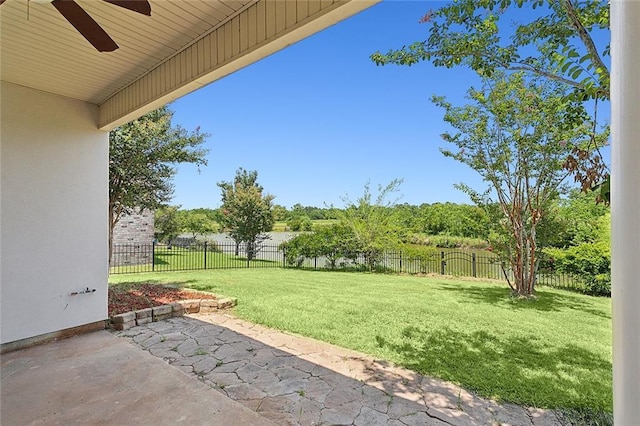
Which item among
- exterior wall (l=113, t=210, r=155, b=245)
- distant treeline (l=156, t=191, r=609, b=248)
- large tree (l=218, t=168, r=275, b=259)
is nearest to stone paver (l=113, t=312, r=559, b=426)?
distant treeline (l=156, t=191, r=609, b=248)

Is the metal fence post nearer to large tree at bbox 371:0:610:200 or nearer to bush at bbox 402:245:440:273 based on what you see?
bush at bbox 402:245:440:273

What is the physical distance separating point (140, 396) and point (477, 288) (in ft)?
20.7

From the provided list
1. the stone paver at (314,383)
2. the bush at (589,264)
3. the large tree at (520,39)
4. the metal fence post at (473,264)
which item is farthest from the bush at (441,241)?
the stone paver at (314,383)

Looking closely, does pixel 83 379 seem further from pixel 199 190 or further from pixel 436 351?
pixel 199 190

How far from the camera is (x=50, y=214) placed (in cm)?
351

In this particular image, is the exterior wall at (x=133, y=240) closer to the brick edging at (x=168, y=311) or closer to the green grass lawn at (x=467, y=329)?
the green grass lawn at (x=467, y=329)

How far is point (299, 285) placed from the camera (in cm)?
666

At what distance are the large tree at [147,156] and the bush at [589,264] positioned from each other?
26.4 ft

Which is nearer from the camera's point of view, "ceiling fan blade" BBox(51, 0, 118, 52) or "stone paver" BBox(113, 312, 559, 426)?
"ceiling fan blade" BBox(51, 0, 118, 52)

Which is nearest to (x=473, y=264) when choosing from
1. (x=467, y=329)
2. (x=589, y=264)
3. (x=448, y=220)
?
(x=448, y=220)

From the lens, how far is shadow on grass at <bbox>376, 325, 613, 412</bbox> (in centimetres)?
238

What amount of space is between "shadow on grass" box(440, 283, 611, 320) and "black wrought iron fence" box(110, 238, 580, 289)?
610 mm

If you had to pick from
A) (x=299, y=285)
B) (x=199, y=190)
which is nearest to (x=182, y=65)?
(x=299, y=285)

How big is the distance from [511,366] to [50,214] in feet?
16.4
